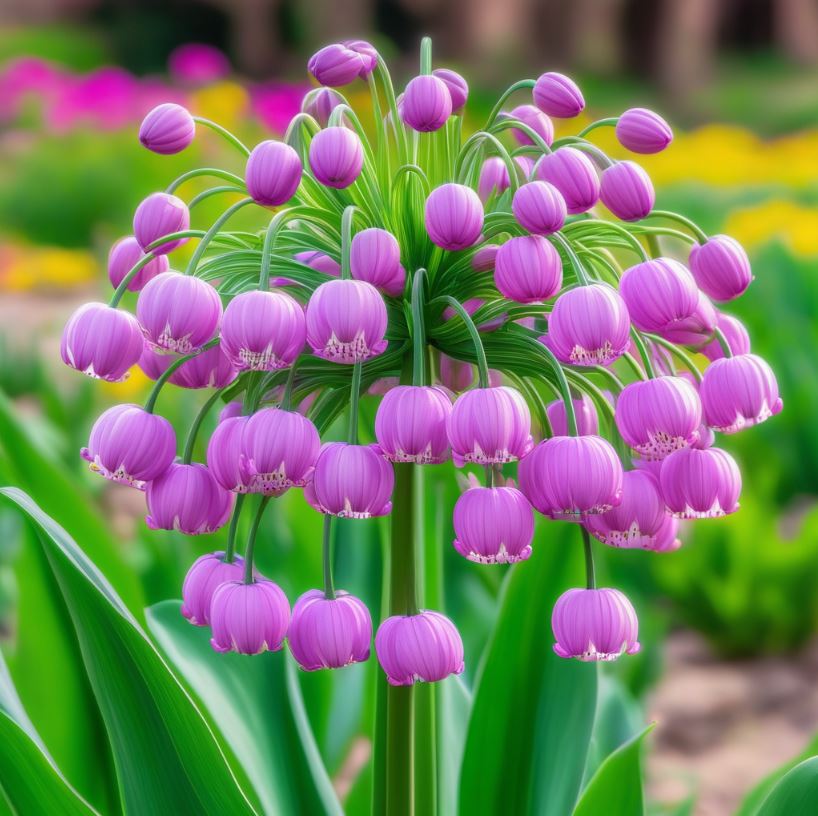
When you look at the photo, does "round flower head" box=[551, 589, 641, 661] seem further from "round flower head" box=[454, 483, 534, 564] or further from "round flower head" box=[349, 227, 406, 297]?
"round flower head" box=[349, 227, 406, 297]

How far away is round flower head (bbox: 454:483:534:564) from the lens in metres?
0.91

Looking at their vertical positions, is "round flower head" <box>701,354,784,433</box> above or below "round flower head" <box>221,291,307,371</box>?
below

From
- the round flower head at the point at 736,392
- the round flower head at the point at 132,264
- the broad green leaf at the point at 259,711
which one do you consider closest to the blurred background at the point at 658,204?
the broad green leaf at the point at 259,711

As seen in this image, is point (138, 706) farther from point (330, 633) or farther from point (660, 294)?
point (660, 294)

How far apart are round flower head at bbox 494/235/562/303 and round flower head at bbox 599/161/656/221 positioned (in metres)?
0.10

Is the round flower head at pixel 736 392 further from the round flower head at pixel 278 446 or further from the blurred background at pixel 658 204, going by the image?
the blurred background at pixel 658 204

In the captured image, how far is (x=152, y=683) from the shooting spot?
1.03 metres

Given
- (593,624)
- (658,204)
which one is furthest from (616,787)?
(658,204)

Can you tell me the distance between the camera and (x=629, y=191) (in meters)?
0.99

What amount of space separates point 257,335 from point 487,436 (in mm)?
188

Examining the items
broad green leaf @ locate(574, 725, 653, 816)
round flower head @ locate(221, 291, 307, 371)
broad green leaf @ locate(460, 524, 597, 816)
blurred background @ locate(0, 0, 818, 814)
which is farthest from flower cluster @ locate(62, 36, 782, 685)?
blurred background @ locate(0, 0, 818, 814)

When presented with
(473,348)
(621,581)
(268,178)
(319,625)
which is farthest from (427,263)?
(621,581)

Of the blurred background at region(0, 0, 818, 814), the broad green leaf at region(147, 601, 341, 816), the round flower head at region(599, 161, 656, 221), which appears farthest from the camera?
the blurred background at region(0, 0, 818, 814)

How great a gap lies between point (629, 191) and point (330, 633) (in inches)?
17.4
